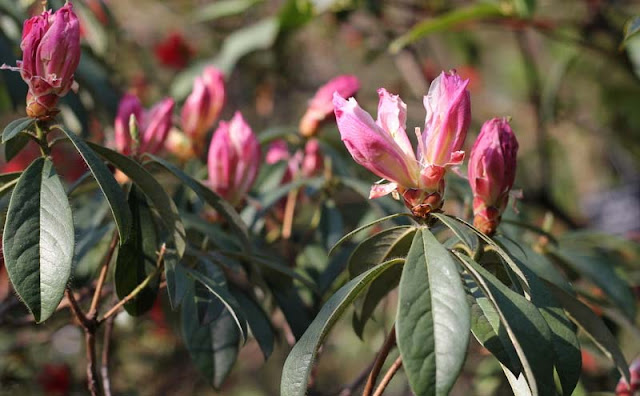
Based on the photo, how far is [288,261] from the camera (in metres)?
1.33

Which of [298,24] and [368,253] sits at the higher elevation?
[298,24]

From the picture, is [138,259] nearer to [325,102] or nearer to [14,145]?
[14,145]

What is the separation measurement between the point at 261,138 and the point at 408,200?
65 centimetres

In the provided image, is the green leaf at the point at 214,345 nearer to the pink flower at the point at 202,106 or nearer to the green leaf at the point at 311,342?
the green leaf at the point at 311,342

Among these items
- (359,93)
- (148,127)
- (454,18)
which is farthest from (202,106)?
(359,93)

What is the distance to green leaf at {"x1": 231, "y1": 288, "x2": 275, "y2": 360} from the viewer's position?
0.95 metres

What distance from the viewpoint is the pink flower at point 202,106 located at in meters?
1.37

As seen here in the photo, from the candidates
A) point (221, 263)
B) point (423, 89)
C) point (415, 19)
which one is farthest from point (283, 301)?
point (415, 19)

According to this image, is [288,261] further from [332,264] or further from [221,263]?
[221,263]

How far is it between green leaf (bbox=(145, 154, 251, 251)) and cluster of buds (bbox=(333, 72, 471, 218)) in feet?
0.71

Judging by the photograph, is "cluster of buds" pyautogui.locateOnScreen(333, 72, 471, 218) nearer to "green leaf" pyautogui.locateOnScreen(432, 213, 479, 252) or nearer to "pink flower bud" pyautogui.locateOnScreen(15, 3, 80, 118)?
"green leaf" pyautogui.locateOnScreen(432, 213, 479, 252)

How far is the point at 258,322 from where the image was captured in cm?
98

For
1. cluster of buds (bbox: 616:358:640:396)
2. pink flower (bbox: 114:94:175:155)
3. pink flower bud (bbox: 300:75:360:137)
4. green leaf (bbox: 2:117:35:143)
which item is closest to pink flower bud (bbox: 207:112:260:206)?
pink flower (bbox: 114:94:175:155)

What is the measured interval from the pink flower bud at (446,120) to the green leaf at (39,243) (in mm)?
375
